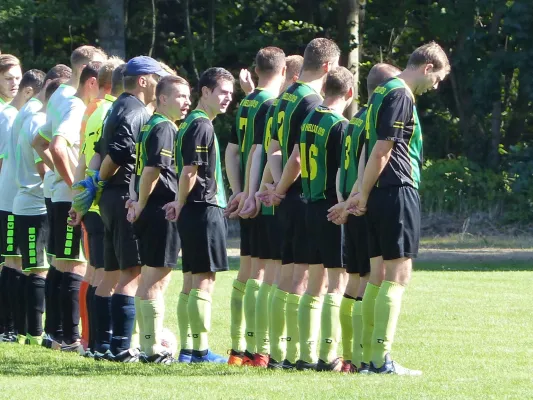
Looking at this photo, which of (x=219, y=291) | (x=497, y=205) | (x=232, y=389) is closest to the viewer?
(x=232, y=389)

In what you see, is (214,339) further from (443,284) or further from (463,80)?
(463,80)

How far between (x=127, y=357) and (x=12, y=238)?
2478mm

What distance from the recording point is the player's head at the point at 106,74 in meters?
9.52

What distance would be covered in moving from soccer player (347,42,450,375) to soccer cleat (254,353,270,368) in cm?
109

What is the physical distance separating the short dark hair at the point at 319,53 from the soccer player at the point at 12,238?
3155mm

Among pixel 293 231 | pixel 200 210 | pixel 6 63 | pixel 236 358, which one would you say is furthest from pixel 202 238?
pixel 6 63

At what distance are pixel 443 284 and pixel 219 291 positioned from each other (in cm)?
276

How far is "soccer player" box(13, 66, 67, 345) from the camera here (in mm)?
10570

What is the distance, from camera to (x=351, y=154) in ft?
27.4

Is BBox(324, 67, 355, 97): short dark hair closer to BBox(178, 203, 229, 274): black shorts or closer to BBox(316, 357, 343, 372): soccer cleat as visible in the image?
BBox(178, 203, 229, 274): black shorts

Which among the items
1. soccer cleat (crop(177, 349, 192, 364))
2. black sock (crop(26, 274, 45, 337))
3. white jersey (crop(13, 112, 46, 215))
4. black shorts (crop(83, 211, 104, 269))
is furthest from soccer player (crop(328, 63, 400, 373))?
white jersey (crop(13, 112, 46, 215))

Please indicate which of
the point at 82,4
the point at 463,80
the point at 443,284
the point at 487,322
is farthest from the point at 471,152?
the point at 487,322

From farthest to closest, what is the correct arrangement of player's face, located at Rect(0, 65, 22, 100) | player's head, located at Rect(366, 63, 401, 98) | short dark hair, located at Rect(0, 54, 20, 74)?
player's face, located at Rect(0, 65, 22, 100) → short dark hair, located at Rect(0, 54, 20, 74) → player's head, located at Rect(366, 63, 401, 98)

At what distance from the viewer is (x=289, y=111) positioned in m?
8.70
